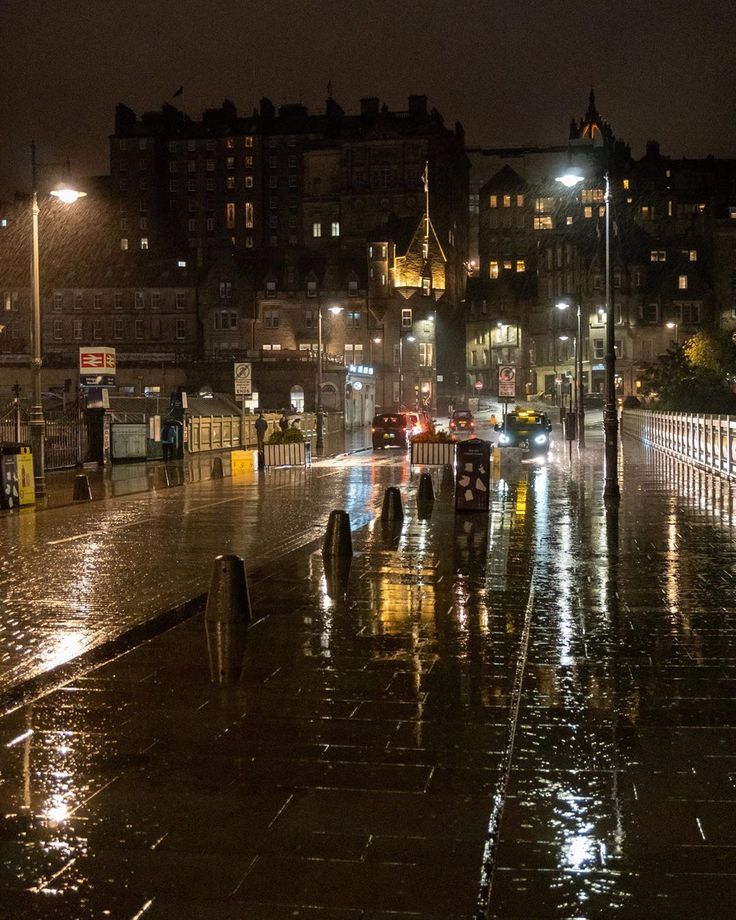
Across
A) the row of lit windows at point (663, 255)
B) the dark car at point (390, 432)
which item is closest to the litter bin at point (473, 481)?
the dark car at point (390, 432)

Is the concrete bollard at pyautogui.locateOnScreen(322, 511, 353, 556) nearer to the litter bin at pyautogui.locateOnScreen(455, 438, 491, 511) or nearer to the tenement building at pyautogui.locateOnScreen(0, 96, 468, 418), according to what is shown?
the litter bin at pyautogui.locateOnScreen(455, 438, 491, 511)

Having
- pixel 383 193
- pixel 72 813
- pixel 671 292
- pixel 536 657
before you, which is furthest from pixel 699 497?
pixel 383 193

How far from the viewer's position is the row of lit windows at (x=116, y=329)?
12194 centimetres

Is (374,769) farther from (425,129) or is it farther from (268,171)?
(268,171)

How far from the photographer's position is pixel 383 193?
129 metres

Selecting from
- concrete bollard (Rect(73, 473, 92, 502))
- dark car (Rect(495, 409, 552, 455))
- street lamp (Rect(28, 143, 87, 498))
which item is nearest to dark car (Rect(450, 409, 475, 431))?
dark car (Rect(495, 409, 552, 455))

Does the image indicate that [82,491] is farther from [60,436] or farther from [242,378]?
[242,378]

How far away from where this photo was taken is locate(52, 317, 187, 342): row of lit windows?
400 feet

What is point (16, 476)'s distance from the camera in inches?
936

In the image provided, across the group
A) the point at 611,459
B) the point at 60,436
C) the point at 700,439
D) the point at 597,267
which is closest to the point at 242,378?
the point at 60,436

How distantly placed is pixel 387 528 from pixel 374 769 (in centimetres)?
1218

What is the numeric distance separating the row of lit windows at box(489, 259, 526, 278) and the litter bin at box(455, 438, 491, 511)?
121209mm

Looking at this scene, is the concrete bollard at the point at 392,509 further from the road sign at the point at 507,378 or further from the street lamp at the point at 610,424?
the road sign at the point at 507,378

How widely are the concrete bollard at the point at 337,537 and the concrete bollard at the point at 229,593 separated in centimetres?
449
